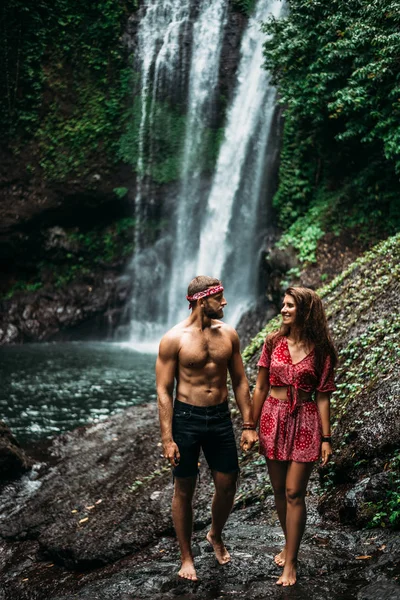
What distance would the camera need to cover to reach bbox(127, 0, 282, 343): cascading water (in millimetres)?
17547

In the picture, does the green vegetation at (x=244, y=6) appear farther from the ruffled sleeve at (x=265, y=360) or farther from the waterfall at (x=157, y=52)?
the ruffled sleeve at (x=265, y=360)

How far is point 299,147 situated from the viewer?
1491 centimetres

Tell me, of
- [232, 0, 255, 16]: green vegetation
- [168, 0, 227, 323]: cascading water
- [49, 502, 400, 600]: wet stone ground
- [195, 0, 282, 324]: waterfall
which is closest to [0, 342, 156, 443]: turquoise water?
[195, 0, 282, 324]: waterfall

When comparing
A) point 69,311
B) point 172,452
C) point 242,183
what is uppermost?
point 242,183

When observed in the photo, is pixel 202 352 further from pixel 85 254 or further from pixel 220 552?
pixel 85 254

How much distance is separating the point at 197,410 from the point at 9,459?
14.4 ft

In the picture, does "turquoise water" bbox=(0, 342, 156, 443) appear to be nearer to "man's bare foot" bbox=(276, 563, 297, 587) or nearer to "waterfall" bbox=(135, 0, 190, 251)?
"waterfall" bbox=(135, 0, 190, 251)

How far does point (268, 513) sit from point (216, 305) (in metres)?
2.17

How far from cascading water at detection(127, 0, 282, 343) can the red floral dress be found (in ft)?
44.4

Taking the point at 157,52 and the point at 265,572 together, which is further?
the point at 157,52

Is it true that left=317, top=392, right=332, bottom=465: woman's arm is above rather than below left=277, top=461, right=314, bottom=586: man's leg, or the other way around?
above

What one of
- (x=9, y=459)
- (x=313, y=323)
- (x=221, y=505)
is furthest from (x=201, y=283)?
(x=9, y=459)

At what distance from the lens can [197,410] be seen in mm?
3762

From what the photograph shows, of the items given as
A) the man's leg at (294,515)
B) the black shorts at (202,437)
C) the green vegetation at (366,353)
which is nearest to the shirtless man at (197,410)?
the black shorts at (202,437)
